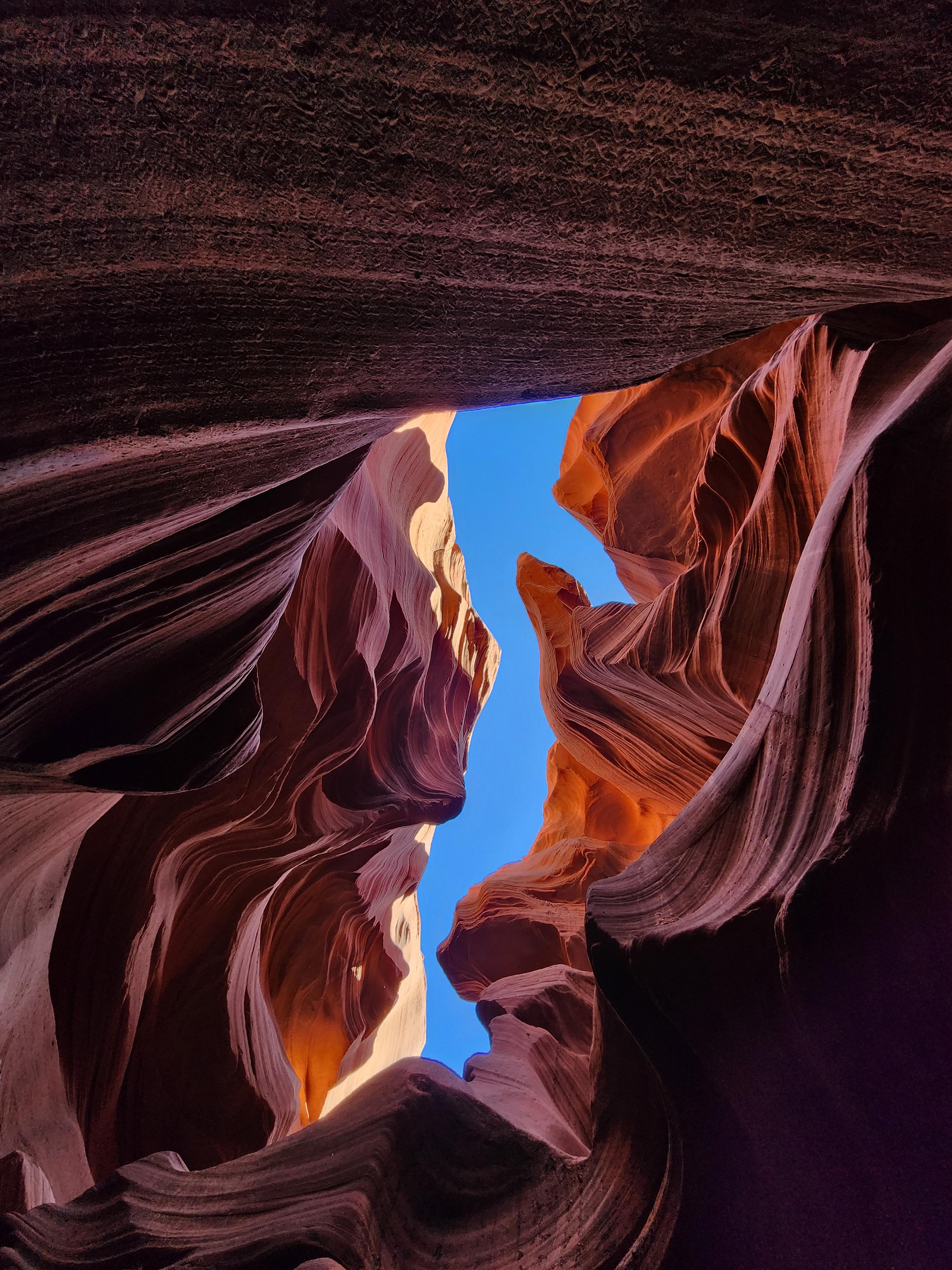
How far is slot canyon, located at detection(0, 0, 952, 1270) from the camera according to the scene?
1.28 m

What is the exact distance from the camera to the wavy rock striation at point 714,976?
2.53 metres

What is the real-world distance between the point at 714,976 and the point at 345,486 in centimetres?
434

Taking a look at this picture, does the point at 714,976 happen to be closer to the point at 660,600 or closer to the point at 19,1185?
the point at 19,1185

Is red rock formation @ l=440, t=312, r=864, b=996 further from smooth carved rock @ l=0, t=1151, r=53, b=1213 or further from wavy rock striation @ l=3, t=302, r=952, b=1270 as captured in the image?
smooth carved rock @ l=0, t=1151, r=53, b=1213

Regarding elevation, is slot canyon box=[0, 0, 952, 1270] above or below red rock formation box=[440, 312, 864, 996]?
below

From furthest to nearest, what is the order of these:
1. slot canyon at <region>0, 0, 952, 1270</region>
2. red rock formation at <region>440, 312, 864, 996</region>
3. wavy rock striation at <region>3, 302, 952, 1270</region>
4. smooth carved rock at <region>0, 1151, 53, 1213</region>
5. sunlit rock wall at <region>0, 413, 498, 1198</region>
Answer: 1. red rock formation at <region>440, 312, 864, 996</region>
2. sunlit rock wall at <region>0, 413, 498, 1198</region>
3. smooth carved rock at <region>0, 1151, 53, 1213</region>
4. wavy rock striation at <region>3, 302, 952, 1270</region>
5. slot canyon at <region>0, 0, 952, 1270</region>

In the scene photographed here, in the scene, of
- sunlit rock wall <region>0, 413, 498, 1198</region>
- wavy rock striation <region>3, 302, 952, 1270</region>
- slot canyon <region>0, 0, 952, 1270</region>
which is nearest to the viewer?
slot canyon <region>0, 0, 952, 1270</region>

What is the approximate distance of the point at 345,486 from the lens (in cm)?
486

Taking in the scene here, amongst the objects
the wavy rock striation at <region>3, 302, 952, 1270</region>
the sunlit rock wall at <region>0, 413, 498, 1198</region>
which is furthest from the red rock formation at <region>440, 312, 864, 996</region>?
the sunlit rock wall at <region>0, 413, 498, 1198</region>

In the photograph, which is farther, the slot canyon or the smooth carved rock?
the smooth carved rock

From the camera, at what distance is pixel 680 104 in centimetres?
135

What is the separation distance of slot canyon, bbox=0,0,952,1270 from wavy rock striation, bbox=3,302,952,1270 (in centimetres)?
2

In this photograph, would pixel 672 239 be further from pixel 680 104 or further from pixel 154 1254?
pixel 154 1254

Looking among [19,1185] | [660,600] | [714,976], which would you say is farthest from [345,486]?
[660,600]
